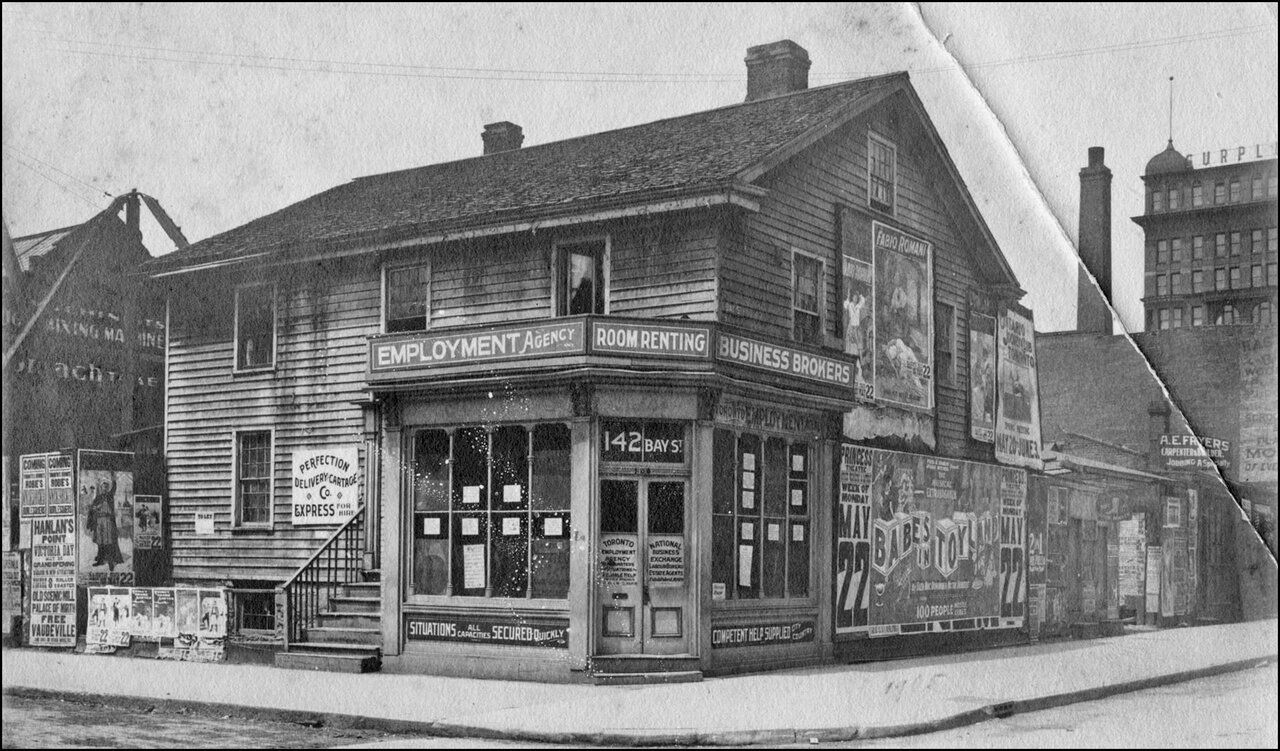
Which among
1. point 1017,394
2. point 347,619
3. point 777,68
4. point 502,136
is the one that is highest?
point 777,68

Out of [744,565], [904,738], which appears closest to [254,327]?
[744,565]

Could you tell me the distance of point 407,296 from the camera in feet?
69.2

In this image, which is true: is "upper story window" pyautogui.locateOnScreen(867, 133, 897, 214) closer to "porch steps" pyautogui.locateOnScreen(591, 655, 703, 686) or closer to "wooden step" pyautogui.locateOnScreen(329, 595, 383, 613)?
"porch steps" pyautogui.locateOnScreen(591, 655, 703, 686)

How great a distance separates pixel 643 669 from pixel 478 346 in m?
4.40

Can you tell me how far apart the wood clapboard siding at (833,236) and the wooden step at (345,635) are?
20.6 feet

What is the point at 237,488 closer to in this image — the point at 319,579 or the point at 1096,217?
the point at 319,579

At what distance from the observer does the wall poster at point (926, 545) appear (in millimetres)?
19859

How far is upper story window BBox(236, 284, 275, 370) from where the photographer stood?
74.8 feet

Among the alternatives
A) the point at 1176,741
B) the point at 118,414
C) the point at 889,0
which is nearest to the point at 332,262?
the point at 118,414

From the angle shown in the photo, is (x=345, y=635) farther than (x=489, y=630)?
Yes

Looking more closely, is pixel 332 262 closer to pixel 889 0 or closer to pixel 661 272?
pixel 661 272

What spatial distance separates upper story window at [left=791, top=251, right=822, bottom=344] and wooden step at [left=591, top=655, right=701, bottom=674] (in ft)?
18.8

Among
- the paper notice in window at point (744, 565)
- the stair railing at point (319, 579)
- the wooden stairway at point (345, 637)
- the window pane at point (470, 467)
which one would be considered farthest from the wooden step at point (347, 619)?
the paper notice in window at point (744, 565)

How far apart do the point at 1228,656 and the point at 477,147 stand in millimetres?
16490
